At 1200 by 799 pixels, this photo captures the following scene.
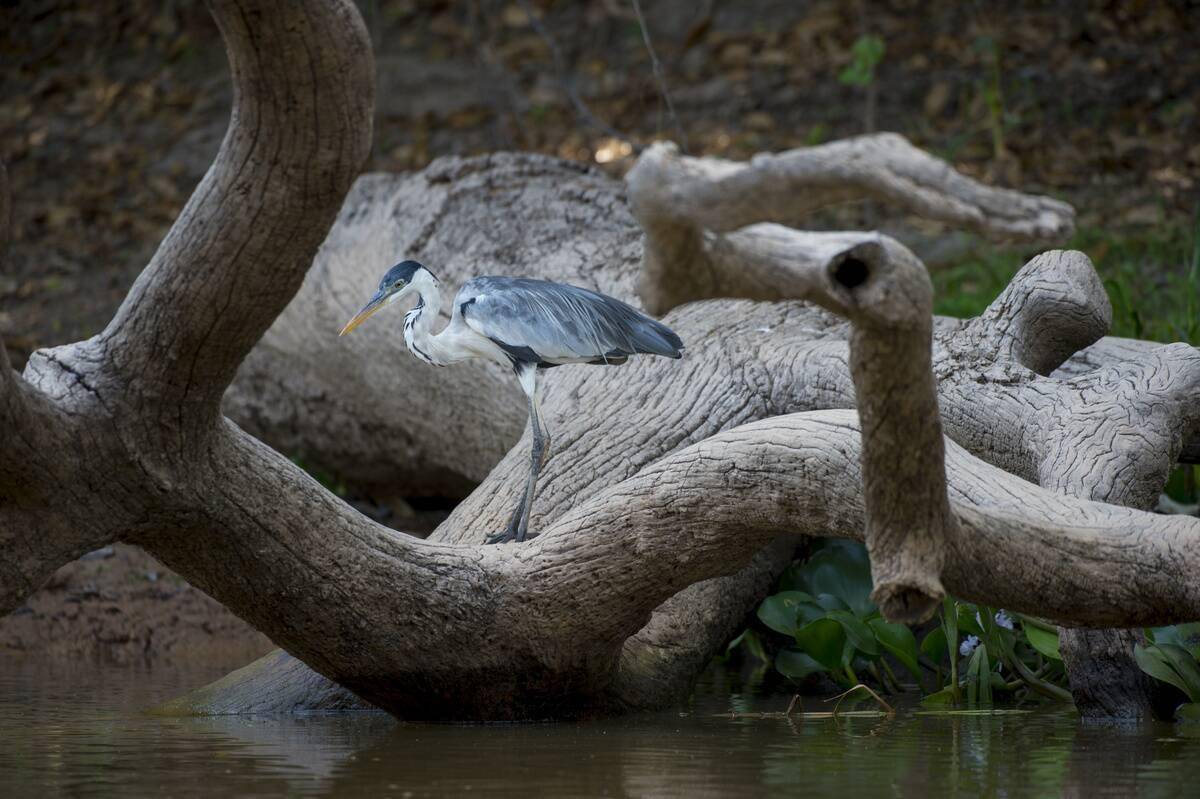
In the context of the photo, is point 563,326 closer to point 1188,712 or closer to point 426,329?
point 426,329

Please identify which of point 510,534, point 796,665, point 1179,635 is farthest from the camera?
point 796,665

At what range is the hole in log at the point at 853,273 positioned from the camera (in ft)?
7.80

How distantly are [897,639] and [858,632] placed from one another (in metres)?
0.12

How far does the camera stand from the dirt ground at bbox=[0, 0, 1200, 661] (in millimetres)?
8875

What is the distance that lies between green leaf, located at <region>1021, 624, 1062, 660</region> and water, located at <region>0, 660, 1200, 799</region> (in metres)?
0.18

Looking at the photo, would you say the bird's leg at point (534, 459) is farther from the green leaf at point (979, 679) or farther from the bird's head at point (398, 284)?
the green leaf at point (979, 679)

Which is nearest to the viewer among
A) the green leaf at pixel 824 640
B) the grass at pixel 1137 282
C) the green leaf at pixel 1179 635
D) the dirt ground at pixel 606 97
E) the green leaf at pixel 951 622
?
the green leaf at pixel 1179 635

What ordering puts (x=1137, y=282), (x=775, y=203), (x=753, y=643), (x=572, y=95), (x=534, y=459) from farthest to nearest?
(x=572, y=95), (x=1137, y=282), (x=753, y=643), (x=534, y=459), (x=775, y=203)

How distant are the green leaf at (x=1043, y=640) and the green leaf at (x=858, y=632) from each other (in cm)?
47

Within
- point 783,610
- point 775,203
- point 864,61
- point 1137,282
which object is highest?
point 864,61

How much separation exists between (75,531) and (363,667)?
872mm

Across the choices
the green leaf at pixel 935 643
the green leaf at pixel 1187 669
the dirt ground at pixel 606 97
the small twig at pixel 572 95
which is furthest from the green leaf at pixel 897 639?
the dirt ground at pixel 606 97

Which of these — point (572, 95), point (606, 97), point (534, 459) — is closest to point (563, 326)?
point (534, 459)

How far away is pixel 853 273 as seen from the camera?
2.39m
